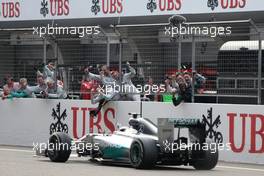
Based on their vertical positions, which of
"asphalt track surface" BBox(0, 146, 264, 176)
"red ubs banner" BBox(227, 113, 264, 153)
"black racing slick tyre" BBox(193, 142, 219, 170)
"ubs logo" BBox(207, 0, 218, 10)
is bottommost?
"asphalt track surface" BBox(0, 146, 264, 176)

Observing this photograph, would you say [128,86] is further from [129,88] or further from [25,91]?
[25,91]

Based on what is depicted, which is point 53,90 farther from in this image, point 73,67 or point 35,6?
point 35,6

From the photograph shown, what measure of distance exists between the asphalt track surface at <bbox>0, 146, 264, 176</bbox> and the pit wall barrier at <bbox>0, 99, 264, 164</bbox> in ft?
2.07

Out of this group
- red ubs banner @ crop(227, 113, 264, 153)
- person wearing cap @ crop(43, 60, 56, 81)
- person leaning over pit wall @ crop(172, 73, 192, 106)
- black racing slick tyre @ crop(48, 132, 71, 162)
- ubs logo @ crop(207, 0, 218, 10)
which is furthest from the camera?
ubs logo @ crop(207, 0, 218, 10)

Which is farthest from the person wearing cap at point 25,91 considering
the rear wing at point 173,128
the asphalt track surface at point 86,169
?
the rear wing at point 173,128

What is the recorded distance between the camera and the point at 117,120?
2139cm

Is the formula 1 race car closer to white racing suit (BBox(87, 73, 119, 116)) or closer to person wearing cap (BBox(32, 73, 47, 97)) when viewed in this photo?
white racing suit (BBox(87, 73, 119, 116))

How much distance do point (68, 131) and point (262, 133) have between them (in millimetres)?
5889

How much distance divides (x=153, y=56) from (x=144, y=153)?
5753 mm

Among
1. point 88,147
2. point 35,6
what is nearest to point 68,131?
point 88,147

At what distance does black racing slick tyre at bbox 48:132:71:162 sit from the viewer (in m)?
17.2

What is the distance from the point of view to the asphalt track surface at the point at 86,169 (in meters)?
15.1

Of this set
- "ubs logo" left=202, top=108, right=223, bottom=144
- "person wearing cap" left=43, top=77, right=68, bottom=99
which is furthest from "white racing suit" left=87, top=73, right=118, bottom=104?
"ubs logo" left=202, top=108, right=223, bottom=144

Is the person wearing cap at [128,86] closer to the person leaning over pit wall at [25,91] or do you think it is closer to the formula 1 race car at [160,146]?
the person leaning over pit wall at [25,91]
